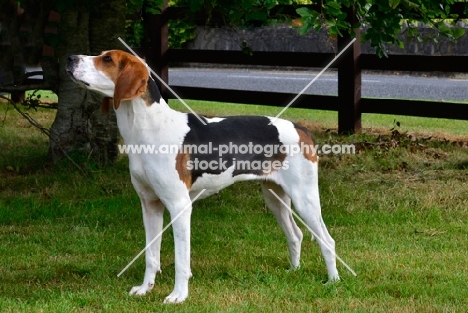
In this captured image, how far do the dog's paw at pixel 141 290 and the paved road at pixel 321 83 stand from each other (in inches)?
440

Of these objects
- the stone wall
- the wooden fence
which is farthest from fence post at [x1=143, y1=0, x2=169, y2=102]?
the stone wall

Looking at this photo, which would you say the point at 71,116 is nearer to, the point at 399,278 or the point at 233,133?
the point at 233,133

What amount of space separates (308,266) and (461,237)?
139cm

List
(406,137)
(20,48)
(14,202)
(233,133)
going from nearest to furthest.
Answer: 1. (233,133)
2. (14,202)
3. (20,48)
4. (406,137)

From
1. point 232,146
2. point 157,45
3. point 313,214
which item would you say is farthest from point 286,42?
point 232,146

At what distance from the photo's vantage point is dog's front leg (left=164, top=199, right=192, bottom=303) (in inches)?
196

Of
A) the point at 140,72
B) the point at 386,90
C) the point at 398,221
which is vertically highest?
the point at 140,72

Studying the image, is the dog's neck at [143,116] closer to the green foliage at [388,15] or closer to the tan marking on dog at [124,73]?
the tan marking on dog at [124,73]

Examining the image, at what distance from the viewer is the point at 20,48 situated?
8758 mm

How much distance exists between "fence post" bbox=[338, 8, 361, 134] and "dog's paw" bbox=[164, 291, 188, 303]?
6.12 metres

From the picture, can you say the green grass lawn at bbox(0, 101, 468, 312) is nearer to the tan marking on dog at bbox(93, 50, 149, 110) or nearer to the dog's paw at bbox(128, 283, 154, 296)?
the dog's paw at bbox(128, 283, 154, 296)

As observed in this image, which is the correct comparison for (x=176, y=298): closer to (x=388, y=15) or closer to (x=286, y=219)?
(x=286, y=219)

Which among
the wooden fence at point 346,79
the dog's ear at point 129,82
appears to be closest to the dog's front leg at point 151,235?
the dog's ear at point 129,82

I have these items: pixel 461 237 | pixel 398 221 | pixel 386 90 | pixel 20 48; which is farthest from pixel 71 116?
pixel 386 90
